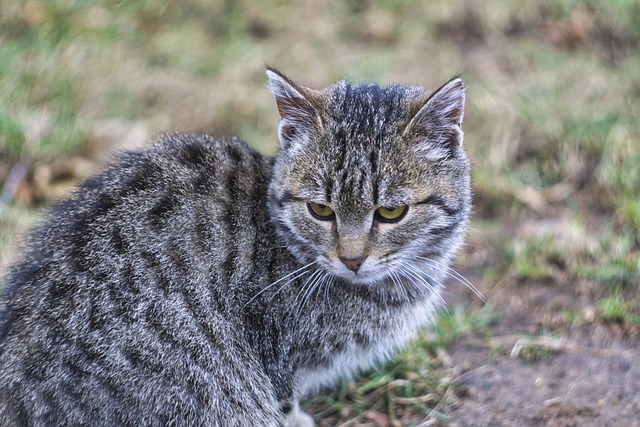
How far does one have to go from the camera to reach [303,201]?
3209 millimetres

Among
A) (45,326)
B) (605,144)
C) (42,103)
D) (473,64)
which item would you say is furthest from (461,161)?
(42,103)

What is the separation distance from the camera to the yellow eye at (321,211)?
125 inches

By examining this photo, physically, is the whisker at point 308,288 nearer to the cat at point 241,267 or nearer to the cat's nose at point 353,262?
the cat at point 241,267

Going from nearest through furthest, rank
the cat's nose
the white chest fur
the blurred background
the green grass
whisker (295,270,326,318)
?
the cat's nose, whisker (295,270,326,318), the white chest fur, the green grass, the blurred background

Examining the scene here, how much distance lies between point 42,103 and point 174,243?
10.3ft

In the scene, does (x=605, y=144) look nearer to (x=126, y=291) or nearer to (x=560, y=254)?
(x=560, y=254)

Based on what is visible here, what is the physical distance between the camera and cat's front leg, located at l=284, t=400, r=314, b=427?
348 cm

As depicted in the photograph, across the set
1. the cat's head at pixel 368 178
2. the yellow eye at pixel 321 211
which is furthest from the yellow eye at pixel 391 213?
the yellow eye at pixel 321 211

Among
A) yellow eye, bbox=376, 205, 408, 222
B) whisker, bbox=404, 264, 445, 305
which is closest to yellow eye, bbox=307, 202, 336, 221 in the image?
yellow eye, bbox=376, 205, 408, 222

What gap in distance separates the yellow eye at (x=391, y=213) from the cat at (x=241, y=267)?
0.01 m

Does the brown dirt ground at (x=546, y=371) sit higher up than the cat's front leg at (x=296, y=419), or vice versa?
the brown dirt ground at (x=546, y=371)

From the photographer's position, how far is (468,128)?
221 inches

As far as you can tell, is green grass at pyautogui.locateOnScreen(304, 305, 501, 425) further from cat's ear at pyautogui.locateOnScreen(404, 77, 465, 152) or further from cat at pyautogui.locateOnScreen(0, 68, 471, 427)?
cat's ear at pyautogui.locateOnScreen(404, 77, 465, 152)

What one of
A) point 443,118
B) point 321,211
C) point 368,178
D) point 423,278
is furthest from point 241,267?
point 443,118
